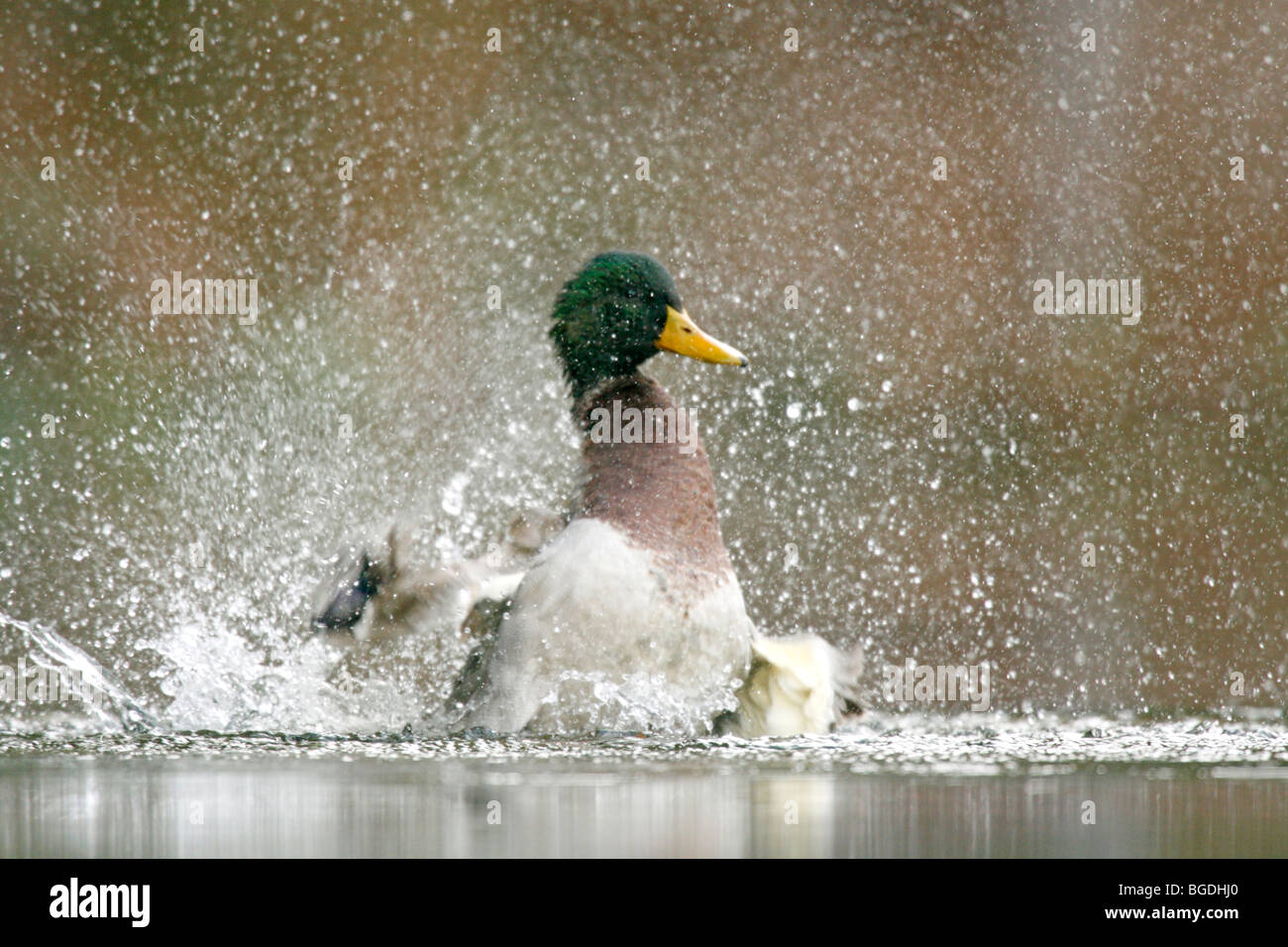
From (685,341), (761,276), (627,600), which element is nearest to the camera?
(627,600)

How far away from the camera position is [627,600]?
11.1ft

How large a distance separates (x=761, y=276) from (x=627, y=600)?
287 centimetres

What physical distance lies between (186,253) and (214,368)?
549 mm

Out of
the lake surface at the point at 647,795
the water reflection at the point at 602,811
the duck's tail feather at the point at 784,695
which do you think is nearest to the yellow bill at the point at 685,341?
the duck's tail feather at the point at 784,695

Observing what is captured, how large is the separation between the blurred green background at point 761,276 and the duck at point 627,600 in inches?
48.7

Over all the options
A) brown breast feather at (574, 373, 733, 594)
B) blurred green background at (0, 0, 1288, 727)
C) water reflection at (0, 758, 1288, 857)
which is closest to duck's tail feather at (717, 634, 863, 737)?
brown breast feather at (574, 373, 733, 594)

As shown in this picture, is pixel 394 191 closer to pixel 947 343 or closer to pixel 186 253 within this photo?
pixel 186 253

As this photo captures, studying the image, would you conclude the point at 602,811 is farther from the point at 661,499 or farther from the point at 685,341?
the point at 685,341

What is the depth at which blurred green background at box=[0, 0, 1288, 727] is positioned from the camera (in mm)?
5473

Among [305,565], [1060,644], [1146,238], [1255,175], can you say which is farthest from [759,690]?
[1255,175]

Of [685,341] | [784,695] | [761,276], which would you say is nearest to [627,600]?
[784,695]

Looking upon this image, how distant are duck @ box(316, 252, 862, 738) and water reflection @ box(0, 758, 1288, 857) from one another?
0.37 metres

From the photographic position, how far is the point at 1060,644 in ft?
18.5

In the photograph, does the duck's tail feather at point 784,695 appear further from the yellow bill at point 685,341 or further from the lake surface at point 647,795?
the yellow bill at point 685,341
